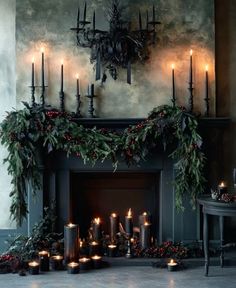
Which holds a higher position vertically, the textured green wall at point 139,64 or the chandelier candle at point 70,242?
the textured green wall at point 139,64

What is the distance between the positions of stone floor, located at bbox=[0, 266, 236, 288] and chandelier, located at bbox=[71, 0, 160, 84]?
1.80m

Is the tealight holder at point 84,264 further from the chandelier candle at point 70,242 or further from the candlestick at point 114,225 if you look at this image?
the candlestick at point 114,225

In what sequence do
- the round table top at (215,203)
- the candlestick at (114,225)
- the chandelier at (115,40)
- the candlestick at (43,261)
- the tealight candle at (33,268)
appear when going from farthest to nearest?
the candlestick at (114,225)
the chandelier at (115,40)
the candlestick at (43,261)
the tealight candle at (33,268)
the round table top at (215,203)

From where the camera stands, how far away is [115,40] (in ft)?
18.0

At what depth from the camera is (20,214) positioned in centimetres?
544

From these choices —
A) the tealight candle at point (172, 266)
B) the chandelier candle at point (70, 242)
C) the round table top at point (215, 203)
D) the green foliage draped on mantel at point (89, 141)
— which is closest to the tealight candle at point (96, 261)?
the chandelier candle at point (70, 242)

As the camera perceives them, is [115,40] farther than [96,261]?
Yes

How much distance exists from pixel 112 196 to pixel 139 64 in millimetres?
1388

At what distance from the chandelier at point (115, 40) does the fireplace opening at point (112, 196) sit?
3.39ft

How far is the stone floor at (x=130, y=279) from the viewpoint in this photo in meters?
4.81

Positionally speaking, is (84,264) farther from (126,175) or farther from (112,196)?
(126,175)

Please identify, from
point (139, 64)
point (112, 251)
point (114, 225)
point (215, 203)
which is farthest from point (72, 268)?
point (139, 64)

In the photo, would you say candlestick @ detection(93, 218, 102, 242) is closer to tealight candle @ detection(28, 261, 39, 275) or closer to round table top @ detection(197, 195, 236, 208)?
tealight candle @ detection(28, 261, 39, 275)

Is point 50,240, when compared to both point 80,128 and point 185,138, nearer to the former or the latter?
point 80,128
